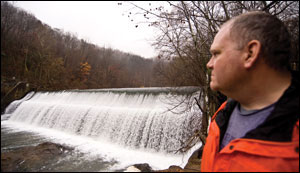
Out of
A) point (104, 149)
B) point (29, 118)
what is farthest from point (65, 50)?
point (104, 149)

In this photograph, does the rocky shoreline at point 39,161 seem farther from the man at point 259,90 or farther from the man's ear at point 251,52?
the man's ear at point 251,52

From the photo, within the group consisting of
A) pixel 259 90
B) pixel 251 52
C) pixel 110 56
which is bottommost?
pixel 259 90

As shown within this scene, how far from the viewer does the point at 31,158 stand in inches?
146

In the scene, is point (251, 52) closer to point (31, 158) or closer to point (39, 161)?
point (39, 161)

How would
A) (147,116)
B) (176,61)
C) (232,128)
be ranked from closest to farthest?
(232,128) → (176,61) → (147,116)

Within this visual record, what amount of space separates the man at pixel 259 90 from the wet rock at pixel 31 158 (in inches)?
160

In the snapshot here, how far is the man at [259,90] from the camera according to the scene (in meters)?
0.52

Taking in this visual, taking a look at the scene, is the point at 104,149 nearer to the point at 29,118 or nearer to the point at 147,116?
the point at 147,116

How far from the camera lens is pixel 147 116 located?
584 centimetres

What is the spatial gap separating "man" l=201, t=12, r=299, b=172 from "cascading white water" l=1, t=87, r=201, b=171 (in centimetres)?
304

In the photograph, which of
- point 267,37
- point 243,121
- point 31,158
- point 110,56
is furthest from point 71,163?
point 110,56

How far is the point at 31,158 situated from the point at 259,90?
4.92 m

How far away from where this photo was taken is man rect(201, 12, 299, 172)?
522 millimetres

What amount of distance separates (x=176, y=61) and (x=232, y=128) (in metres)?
3.36
